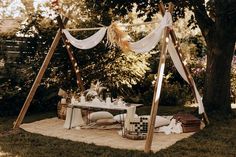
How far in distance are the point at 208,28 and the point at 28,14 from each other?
594cm

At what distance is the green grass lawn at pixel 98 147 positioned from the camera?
781 centimetres

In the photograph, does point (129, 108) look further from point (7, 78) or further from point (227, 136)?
point (7, 78)

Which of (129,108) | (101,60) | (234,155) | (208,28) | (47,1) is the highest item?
(47,1)

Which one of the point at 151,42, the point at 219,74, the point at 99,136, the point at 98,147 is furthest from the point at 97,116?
the point at 219,74

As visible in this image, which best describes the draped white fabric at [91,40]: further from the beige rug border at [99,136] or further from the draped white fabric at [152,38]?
the beige rug border at [99,136]

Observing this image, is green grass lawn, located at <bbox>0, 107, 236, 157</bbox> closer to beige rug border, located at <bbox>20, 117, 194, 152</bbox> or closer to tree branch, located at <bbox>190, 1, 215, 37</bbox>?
beige rug border, located at <bbox>20, 117, 194, 152</bbox>

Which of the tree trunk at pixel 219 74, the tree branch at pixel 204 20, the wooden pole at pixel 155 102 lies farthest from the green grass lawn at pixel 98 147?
the tree branch at pixel 204 20

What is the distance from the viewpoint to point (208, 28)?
38.9ft

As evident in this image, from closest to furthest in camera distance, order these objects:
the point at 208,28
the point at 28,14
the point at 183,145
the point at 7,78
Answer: the point at 183,145, the point at 208,28, the point at 7,78, the point at 28,14

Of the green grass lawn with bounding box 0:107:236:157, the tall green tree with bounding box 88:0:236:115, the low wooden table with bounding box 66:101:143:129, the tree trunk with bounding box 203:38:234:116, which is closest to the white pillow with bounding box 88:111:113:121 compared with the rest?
the low wooden table with bounding box 66:101:143:129

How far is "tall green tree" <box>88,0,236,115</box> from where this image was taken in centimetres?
1145

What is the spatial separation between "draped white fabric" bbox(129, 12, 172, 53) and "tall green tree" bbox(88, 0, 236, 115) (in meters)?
2.13

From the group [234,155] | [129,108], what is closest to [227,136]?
[234,155]

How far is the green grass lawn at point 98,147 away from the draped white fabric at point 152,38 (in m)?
2.27
